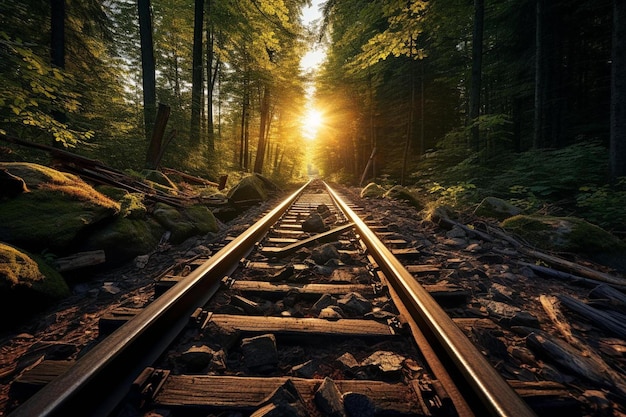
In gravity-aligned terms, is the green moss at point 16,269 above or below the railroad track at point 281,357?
above

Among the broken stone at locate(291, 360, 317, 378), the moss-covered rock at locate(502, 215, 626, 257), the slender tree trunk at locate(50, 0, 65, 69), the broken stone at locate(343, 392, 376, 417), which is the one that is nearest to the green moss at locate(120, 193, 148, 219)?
the broken stone at locate(291, 360, 317, 378)

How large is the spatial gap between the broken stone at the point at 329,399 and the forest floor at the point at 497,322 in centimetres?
99

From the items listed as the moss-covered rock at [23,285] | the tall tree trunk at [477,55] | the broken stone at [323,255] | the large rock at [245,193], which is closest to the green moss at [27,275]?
the moss-covered rock at [23,285]

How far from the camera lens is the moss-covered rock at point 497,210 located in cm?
515

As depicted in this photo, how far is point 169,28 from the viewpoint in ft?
48.4

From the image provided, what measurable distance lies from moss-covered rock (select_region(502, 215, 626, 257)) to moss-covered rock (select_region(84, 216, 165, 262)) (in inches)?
209

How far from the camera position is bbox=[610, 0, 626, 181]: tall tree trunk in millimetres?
5750

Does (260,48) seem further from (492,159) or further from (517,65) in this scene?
(517,65)

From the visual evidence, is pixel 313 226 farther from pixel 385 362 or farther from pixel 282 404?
pixel 282 404

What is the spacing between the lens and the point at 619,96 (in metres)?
5.85

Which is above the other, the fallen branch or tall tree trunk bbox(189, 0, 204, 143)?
tall tree trunk bbox(189, 0, 204, 143)

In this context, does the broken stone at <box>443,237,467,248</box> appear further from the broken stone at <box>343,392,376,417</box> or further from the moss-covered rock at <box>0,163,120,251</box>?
the moss-covered rock at <box>0,163,120,251</box>

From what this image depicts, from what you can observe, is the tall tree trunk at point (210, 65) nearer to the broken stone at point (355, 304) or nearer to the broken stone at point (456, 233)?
the broken stone at point (456, 233)

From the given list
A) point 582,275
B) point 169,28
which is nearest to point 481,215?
point 582,275
